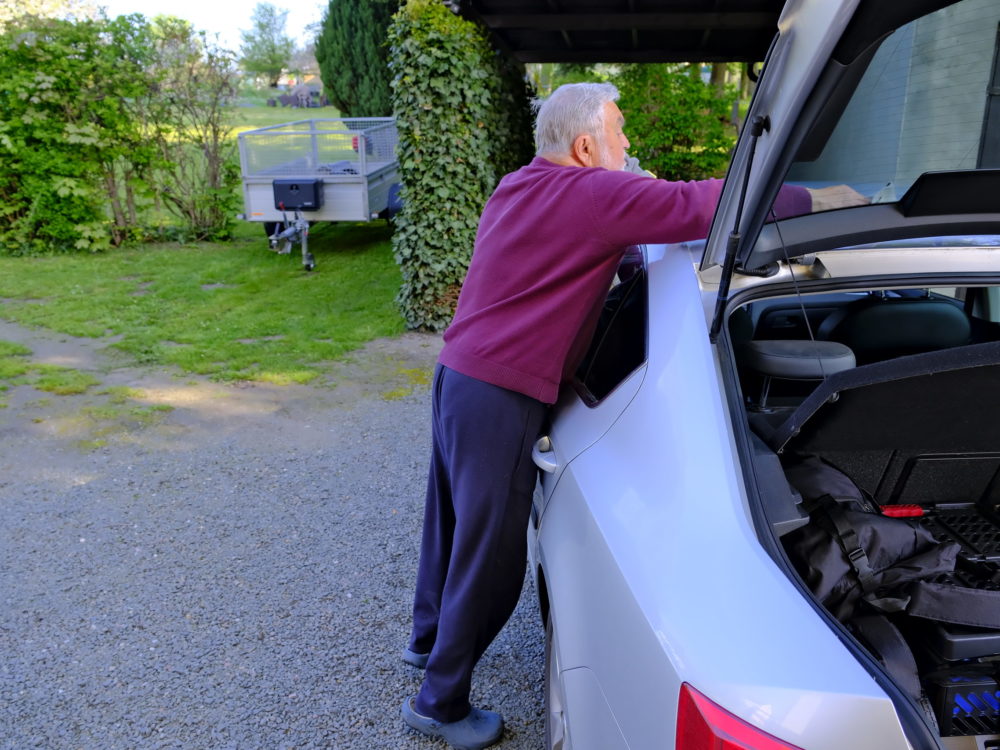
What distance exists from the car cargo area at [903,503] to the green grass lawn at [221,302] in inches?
204

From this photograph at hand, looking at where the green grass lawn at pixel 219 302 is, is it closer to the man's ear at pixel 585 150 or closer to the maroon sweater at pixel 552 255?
the maroon sweater at pixel 552 255

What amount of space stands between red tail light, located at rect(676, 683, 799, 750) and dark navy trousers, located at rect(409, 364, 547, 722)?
3.64 ft

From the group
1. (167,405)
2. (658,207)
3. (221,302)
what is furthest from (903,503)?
(221,302)

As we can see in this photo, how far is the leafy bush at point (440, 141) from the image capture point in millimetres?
7090

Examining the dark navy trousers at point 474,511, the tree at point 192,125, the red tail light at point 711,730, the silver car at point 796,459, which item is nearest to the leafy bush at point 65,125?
the tree at point 192,125

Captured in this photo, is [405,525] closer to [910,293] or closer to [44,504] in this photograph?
[44,504]

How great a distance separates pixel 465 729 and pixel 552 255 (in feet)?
5.17

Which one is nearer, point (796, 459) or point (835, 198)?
point (835, 198)

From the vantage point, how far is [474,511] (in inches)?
95.6

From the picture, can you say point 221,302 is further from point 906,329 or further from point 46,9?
point 906,329

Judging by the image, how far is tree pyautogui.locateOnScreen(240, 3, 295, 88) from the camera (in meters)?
48.8

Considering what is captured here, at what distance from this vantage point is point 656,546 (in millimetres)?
1636

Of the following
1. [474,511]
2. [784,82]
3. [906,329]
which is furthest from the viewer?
[906,329]

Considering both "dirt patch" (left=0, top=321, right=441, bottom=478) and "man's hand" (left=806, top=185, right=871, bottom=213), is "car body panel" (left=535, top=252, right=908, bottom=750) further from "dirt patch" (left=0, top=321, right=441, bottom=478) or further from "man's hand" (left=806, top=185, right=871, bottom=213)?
"dirt patch" (left=0, top=321, right=441, bottom=478)
